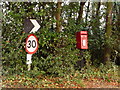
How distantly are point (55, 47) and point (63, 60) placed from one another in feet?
2.09

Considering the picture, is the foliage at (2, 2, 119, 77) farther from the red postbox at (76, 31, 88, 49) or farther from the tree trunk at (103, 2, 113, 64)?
the tree trunk at (103, 2, 113, 64)

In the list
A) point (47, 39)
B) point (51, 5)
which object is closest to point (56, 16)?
point (51, 5)

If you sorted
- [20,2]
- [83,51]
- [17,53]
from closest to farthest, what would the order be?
[17,53] → [20,2] → [83,51]

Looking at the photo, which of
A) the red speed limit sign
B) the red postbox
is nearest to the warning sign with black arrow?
the red speed limit sign

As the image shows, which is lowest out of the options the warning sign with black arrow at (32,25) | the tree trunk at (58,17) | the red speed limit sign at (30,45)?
the red speed limit sign at (30,45)

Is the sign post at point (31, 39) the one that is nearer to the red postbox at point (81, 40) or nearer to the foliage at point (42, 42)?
the foliage at point (42, 42)

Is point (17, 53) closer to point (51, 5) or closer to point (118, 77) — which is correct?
point (51, 5)

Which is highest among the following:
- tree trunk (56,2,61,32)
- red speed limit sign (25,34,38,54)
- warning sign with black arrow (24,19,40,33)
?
tree trunk (56,2,61,32)

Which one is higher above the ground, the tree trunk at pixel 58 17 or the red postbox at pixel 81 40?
the tree trunk at pixel 58 17

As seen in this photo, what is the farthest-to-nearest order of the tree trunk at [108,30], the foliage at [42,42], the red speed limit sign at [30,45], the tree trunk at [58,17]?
the tree trunk at [108,30], the tree trunk at [58,17], the foliage at [42,42], the red speed limit sign at [30,45]

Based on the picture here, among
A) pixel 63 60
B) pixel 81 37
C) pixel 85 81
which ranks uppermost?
pixel 81 37

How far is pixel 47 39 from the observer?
20.6 feet

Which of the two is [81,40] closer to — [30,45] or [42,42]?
[42,42]

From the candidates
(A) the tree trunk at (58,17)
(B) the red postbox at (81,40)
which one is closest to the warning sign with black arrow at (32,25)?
(A) the tree trunk at (58,17)
